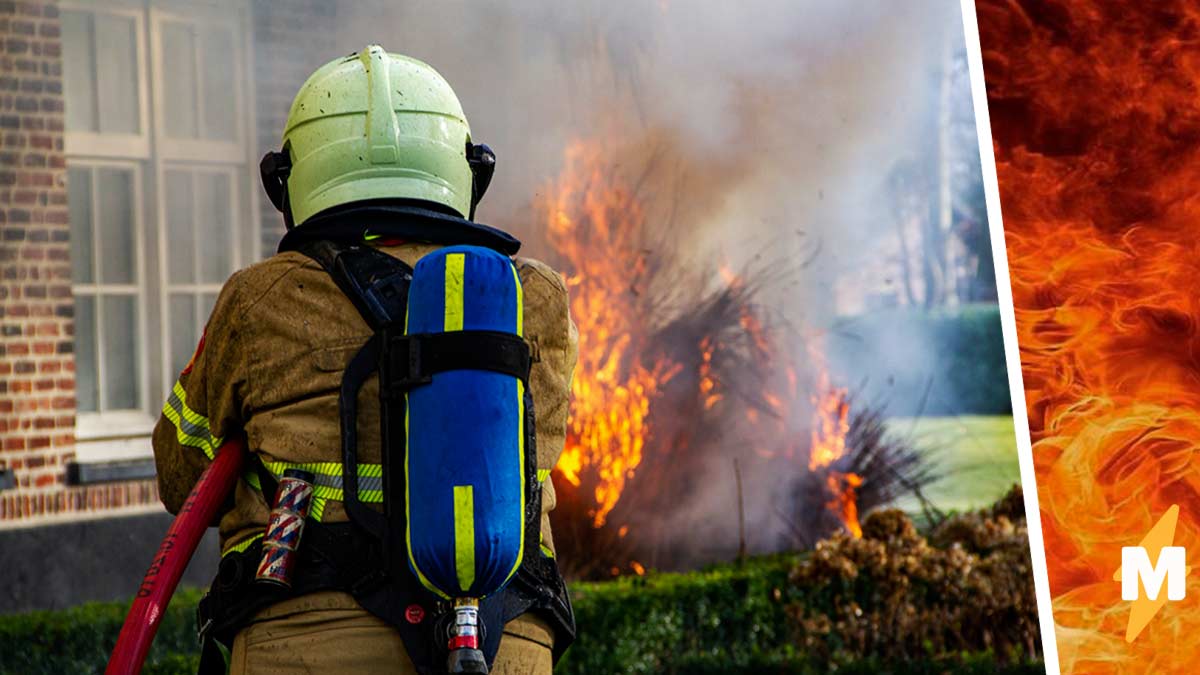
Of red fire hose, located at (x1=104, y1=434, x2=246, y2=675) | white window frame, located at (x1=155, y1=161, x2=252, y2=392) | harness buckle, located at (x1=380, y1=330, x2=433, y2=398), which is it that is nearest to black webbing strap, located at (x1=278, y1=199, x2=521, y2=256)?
harness buckle, located at (x1=380, y1=330, x2=433, y2=398)

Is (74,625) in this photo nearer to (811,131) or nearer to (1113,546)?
(1113,546)

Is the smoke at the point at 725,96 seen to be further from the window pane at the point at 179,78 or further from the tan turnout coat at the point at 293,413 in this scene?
the tan turnout coat at the point at 293,413

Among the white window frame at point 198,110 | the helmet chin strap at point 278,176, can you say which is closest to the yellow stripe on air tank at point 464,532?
the helmet chin strap at point 278,176

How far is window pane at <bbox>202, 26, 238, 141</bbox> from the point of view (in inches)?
301

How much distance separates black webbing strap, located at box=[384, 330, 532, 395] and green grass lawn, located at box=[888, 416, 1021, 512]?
6.87 meters

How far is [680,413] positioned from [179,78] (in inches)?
118

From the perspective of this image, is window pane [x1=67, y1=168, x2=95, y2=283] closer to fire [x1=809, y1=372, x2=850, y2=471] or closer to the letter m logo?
fire [x1=809, y1=372, x2=850, y2=471]

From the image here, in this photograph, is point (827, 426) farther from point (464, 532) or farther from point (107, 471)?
point (464, 532)

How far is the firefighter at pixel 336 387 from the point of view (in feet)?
8.51

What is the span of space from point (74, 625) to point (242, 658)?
3649 millimetres

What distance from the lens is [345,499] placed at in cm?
261

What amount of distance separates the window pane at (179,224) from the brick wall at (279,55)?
402mm

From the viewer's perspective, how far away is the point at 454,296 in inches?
102

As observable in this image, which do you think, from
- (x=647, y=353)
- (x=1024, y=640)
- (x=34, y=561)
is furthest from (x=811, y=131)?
(x=34, y=561)
